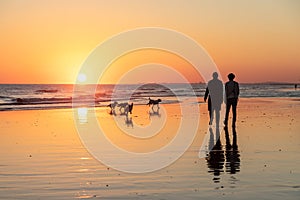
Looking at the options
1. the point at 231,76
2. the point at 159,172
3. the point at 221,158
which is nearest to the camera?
the point at 159,172

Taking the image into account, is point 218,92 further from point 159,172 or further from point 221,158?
point 159,172

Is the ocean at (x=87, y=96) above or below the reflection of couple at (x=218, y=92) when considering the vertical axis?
above

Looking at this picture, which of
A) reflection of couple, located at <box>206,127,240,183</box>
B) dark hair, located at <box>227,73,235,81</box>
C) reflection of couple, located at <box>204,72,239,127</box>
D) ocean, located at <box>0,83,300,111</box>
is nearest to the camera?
reflection of couple, located at <box>206,127,240,183</box>

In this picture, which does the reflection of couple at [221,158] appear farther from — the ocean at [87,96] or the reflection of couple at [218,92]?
the ocean at [87,96]

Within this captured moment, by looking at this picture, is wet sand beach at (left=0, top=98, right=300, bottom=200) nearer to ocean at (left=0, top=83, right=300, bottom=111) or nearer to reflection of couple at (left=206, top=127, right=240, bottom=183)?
reflection of couple at (left=206, top=127, right=240, bottom=183)

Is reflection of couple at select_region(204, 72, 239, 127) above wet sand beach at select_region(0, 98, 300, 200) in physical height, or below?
above

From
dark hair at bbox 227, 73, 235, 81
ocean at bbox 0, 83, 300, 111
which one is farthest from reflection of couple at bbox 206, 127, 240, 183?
ocean at bbox 0, 83, 300, 111

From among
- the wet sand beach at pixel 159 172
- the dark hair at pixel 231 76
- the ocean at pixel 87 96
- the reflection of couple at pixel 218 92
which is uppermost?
the ocean at pixel 87 96

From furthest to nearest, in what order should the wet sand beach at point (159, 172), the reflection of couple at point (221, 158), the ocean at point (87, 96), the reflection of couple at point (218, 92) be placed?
the ocean at point (87, 96)
the reflection of couple at point (218, 92)
the reflection of couple at point (221, 158)
the wet sand beach at point (159, 172)

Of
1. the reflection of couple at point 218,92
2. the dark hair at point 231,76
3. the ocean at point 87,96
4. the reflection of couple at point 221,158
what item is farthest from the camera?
the ocean at point 87,96

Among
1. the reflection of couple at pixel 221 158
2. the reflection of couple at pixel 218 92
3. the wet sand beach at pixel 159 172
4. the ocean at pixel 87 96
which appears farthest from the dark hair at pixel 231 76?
the ocean at pixel 87 96

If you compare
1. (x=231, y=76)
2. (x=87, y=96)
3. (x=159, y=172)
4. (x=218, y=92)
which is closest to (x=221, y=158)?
(x=159, y=172)

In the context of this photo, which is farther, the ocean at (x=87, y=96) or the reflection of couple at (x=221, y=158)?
the ocean at (x=87, y=96)

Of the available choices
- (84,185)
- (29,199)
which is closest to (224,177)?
(84,185)
